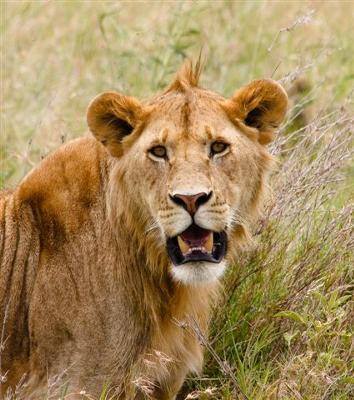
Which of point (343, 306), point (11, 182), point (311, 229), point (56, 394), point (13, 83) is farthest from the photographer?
point (13, 83)

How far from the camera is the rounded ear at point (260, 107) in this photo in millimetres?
4609

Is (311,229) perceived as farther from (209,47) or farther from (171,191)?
(209,47)

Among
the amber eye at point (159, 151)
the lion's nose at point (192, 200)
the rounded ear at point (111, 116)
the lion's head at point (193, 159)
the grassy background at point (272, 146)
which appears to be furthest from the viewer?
the grassy background at point (272, 146)

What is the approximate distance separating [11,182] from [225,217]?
2710 mm

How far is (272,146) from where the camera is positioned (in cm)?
564

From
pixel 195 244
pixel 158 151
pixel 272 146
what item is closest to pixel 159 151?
pixel 158 151

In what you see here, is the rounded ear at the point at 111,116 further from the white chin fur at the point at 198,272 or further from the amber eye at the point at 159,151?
the white chin fur at the point at 198,272

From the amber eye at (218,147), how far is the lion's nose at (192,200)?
29cm

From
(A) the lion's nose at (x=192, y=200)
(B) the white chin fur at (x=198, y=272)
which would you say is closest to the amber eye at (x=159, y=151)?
(A) the lion's nose at (x=192, y=200)

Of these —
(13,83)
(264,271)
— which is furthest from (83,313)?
(13,83)

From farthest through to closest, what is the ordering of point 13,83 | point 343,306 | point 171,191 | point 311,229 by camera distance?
point 13,83 < point 311,229 < point 343,306 < point 171,191

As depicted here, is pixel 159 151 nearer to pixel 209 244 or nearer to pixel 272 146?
pixel 209 244

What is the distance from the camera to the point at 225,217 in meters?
4.28

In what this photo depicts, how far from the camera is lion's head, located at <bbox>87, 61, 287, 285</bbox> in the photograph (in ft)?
13.9
